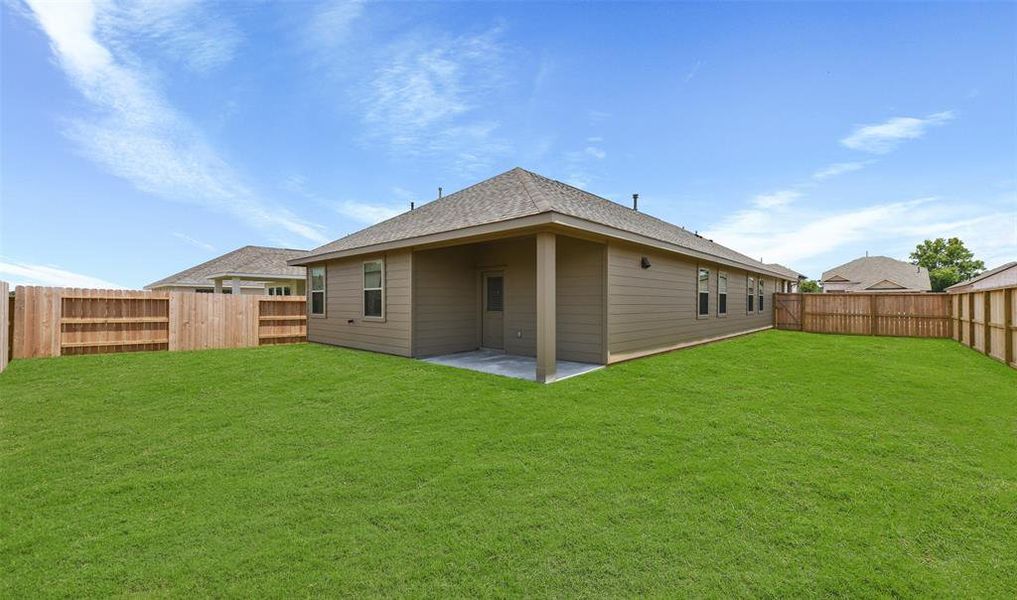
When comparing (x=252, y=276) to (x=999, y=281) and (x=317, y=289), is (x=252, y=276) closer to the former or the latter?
(x=317, y=289)

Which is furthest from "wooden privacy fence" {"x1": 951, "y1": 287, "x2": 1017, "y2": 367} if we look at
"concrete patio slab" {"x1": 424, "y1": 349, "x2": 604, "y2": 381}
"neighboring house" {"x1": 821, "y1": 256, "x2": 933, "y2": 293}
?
"neighboring house" {"x1": 821, "y1": 256, "x2": 933, "y2": 293}

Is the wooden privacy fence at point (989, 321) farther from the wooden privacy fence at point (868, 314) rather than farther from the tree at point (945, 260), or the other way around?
the tree at point (945, 260)

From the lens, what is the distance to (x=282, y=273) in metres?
20.0

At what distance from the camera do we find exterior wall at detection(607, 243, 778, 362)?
8.07 m

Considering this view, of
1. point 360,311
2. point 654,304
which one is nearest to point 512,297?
point 654,304

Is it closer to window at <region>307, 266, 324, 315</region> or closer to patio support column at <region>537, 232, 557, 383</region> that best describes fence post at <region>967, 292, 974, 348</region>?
patio support column at <region>537, 232, 557, 383</region>

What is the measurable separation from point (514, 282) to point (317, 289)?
6.51m

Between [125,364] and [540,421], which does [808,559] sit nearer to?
[540,421]

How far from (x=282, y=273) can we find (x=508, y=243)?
51.5ft

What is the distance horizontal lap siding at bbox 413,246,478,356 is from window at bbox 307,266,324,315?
455 centimetres

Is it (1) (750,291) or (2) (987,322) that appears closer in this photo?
(2) (987,322)

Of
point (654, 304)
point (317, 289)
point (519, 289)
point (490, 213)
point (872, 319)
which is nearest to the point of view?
point (490, 213)

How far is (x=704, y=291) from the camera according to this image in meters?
11.8

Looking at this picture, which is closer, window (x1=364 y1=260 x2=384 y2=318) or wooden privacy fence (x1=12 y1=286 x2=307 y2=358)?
wooden privacy fence (x1=12 y1=286 x2=307 y2=358)
